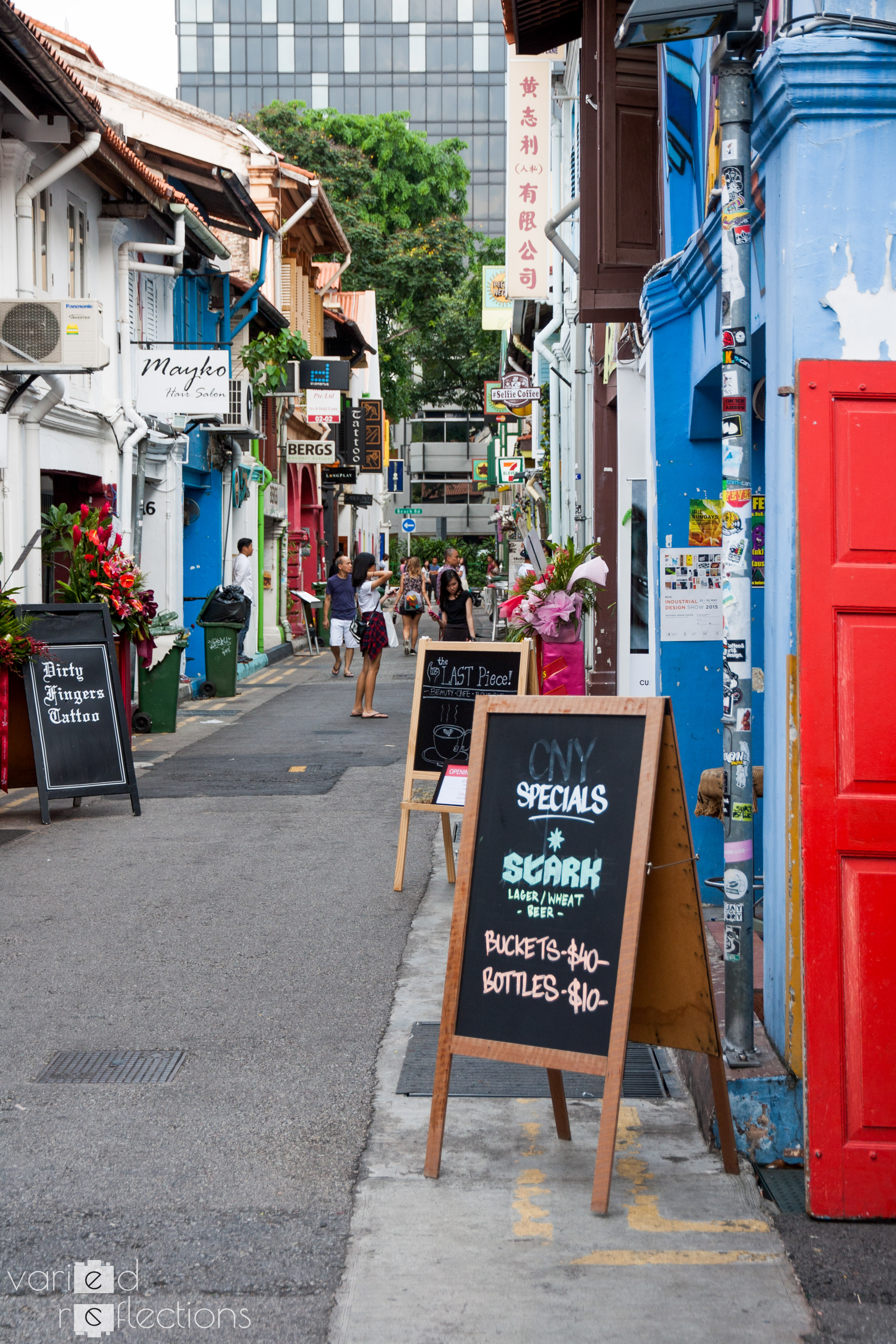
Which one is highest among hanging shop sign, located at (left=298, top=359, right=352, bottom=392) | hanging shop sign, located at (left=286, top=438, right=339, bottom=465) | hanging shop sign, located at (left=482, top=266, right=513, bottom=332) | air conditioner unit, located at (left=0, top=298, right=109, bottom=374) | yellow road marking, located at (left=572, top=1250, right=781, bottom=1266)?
hanging shop sign, located at (left=482, top=266, right=513, bottom=332)

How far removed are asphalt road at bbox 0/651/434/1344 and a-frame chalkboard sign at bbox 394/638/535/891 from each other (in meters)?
0.54

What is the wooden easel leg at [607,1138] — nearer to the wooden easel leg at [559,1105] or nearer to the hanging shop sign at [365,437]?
the wooden easel leg at [559,1105]

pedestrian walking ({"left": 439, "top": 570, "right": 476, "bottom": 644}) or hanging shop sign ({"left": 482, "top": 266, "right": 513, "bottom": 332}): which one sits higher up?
hanging shop sign ({"left": 482, "top": 266, "right": 513, "bottom": 332})

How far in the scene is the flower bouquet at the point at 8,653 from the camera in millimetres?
9086

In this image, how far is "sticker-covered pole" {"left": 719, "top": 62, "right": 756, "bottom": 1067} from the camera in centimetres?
420

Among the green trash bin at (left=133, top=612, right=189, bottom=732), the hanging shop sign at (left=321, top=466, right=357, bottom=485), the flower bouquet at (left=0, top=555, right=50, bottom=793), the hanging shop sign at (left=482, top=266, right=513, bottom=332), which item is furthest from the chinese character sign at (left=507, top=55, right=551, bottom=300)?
the hanging shop sign at (left=321, top=466, right=357, bottom=485)

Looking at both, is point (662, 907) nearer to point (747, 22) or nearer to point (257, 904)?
point (747, 22)

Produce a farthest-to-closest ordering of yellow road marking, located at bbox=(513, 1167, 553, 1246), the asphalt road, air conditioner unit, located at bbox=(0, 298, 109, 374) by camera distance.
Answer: air conditioner unit, located at bbox=(0, 298, 109, 374)
yellow road marking, located at bbox=(513, 1167, 553, 1246)
the asphalt road

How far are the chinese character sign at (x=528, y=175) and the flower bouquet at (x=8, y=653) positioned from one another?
991cm

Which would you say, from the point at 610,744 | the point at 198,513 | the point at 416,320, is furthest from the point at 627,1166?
the point at 416,320

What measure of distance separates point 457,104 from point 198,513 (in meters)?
64.9

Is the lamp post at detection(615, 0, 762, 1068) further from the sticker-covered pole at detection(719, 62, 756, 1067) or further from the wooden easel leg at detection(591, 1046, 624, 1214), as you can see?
the wooden easel leg at detection(591, 1046, 624, 1214)

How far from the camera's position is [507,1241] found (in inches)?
137

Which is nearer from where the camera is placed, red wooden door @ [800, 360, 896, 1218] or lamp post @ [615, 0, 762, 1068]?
red wooden door @ [800, 360, 896, 1218]
